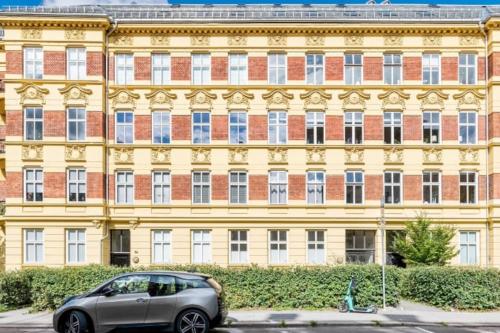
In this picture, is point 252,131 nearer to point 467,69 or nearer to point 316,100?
point 316,100

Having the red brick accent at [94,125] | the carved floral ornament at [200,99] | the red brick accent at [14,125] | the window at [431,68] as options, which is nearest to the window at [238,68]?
the carved floral ornament at [200,99]

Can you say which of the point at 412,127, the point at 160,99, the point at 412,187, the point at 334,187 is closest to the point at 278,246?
the point at 334,187

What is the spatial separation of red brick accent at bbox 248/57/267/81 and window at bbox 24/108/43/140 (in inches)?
481

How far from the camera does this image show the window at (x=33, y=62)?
3120 centimetres

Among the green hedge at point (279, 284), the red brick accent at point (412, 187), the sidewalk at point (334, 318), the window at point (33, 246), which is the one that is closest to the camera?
the sidewalk at point (334, 318)

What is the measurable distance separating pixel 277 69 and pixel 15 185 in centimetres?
1630

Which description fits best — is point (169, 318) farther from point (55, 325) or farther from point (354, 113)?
point (354, 113)

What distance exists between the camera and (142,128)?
31781 mm

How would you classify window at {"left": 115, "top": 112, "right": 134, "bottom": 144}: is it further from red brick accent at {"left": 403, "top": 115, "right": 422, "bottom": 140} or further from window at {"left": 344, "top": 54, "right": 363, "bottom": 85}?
red brick accent at {"left": 403, "top": 115, "right": 422, "bottom": 140}

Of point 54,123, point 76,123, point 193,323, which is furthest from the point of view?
point 76,123

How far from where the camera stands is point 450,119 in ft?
104

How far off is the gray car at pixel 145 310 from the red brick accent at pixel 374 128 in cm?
1920

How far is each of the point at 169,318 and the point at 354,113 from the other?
66.6ft

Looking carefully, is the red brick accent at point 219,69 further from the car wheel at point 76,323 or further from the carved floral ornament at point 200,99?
the car wheel at point 76,323
